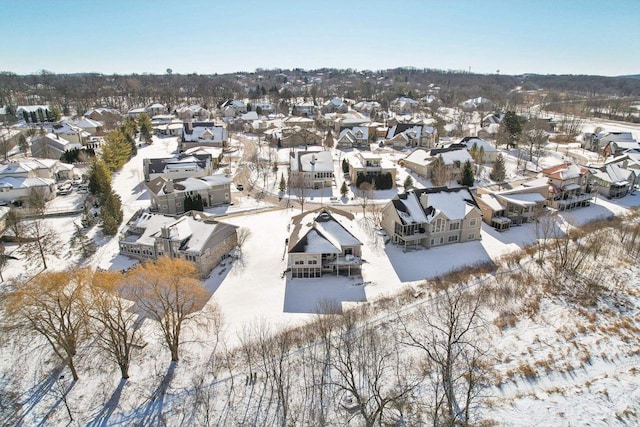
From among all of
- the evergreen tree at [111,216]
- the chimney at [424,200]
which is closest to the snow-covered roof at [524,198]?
the chimney at [424,200]

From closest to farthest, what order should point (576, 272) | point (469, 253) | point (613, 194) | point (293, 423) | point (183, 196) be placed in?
1. point (293, 423)
2. point (576, 272)
3. point (469, 253)
4. point (183, 196)
5. point (613, 194)

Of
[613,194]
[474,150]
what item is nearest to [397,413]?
[613,194]

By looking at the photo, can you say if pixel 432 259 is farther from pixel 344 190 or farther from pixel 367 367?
pixel 344 190

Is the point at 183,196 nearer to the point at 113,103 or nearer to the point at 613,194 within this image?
the point at 613,194

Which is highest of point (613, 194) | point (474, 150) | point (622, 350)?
point (474, 150)

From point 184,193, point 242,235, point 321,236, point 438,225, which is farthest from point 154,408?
point 184,193

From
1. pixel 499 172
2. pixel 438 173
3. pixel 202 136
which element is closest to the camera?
pixel 438 173

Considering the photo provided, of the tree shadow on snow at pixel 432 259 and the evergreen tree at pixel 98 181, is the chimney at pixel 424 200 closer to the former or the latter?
the tree shadow on snow at pixel 432 259
